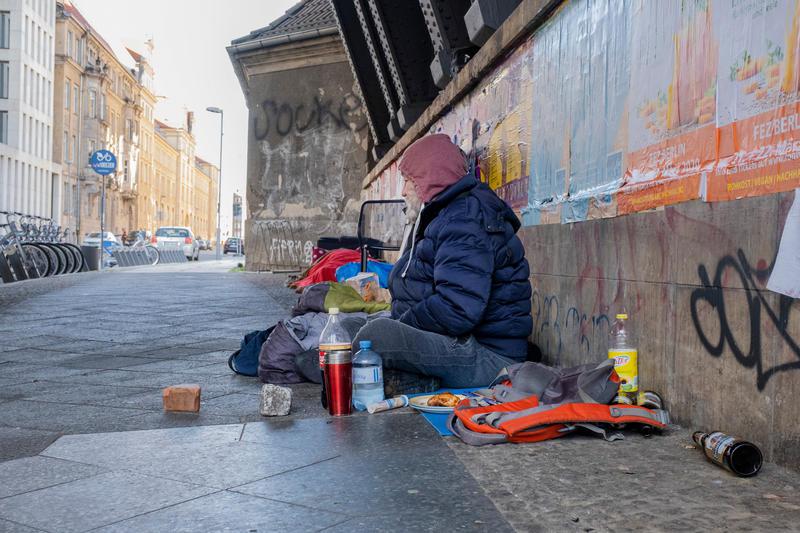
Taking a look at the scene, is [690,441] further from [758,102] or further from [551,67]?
[551,67]

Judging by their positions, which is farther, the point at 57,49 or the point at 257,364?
the point at 57,49

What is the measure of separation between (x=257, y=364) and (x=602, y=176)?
231cm

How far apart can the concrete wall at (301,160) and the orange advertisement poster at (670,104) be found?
15438 millimetres

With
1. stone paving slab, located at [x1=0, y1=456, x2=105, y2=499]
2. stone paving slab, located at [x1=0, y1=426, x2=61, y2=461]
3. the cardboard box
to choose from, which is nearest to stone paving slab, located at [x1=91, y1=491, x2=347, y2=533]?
stone paving slab, located at [x1=0, y1=456, x2=105, y2=499]

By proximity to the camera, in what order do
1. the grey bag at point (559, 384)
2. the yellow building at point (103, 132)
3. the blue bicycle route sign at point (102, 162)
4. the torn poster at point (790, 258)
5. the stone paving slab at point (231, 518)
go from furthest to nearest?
the yellow building at point (103, 132), the blue bicycle route sign at point (102, 162), the grey bag at point (559, 384), the torn poster at point (790, 258), the stone paving slab at point (231, 518)

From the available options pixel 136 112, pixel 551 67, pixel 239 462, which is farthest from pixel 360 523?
pixel 136 112

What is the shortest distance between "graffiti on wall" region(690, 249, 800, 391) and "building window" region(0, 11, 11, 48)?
55.1 metres

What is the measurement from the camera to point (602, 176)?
4109mm

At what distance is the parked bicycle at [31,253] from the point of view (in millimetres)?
16266

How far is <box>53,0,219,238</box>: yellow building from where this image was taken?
191 feet

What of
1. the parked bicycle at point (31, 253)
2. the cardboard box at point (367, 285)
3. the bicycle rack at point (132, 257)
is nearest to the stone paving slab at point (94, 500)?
the cardboard box at point (367, 285)

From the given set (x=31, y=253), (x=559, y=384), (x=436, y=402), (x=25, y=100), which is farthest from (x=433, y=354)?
(x=25, y=100)

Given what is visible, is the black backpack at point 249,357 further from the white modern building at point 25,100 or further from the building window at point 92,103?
the building window at point 92,103

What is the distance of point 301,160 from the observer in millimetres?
19703
